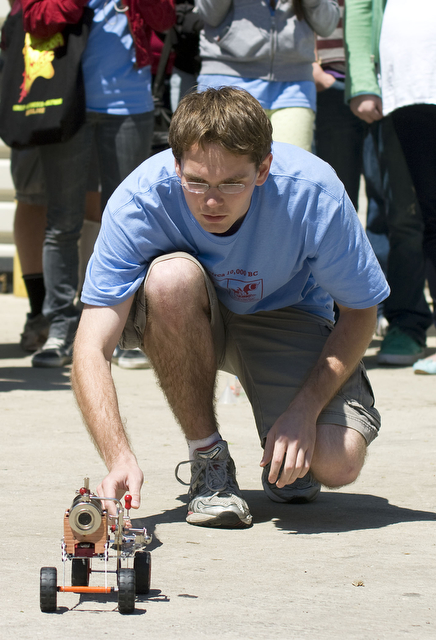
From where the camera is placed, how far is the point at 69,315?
4.91 meters

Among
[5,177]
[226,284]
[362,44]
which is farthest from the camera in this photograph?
[5,177]

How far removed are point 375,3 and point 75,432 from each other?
8.22 feet

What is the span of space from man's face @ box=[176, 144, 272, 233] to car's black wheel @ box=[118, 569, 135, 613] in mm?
948

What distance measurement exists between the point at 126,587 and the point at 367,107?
331cm

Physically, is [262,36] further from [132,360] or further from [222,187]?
[222,187]

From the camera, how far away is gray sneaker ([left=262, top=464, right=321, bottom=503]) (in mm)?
2877

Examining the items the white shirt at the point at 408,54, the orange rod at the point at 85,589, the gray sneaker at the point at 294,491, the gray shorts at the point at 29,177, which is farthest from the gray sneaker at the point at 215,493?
the gray shorts at the point at 29,177

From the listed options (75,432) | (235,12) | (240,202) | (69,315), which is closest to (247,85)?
(235,12)

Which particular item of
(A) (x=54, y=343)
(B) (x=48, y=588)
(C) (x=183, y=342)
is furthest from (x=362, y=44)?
(B) (x=48, y=588)

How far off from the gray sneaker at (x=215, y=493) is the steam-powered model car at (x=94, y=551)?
0.55 meters

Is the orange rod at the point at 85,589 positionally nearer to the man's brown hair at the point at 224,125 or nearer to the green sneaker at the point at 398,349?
the man's brown hair at the point at 224,125

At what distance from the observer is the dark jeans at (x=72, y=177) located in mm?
4688

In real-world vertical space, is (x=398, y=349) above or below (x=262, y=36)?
below

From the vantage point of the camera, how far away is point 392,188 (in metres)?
5.14
